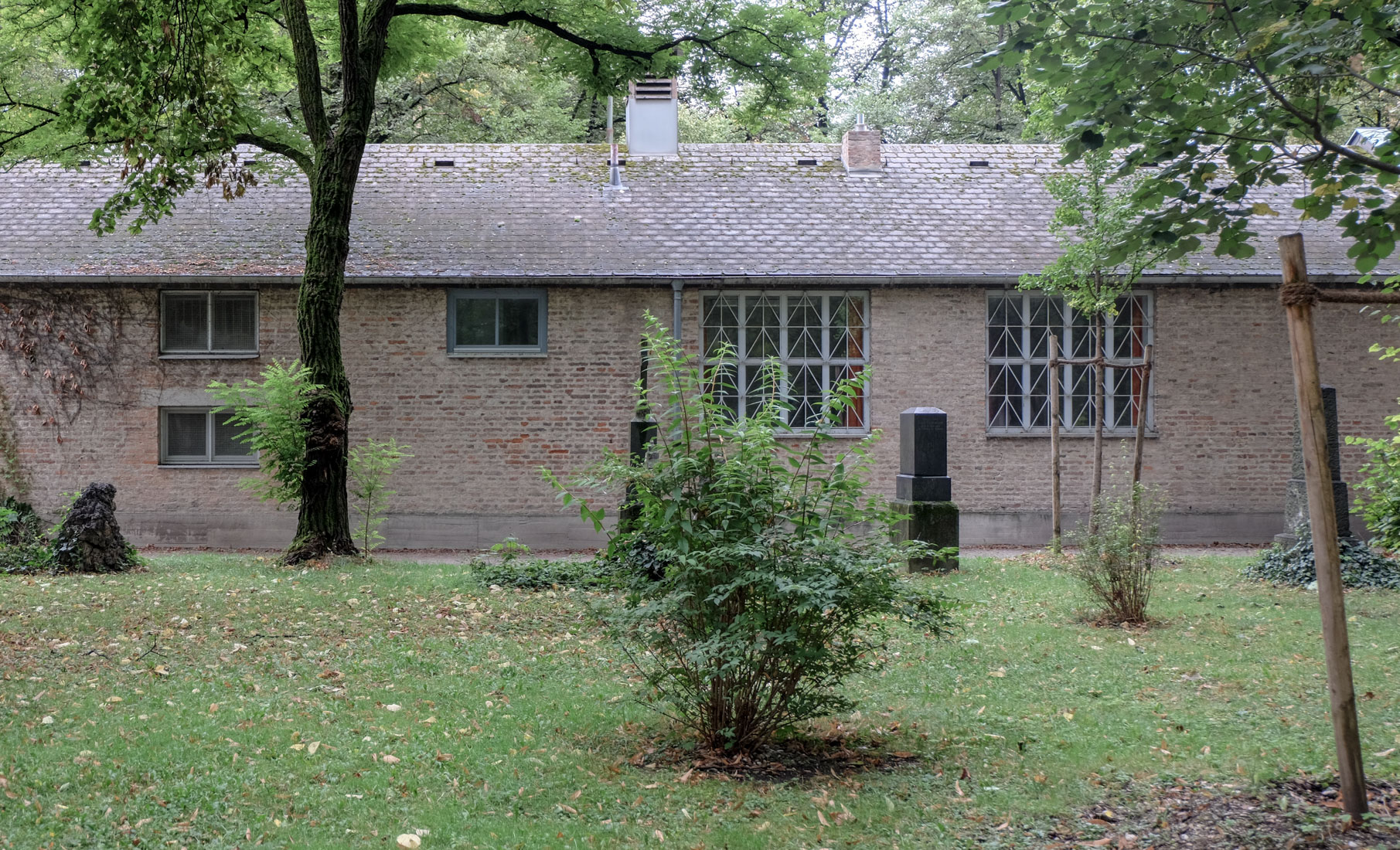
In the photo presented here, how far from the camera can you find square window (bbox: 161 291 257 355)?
1692 centimetres

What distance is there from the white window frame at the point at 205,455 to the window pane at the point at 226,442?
28mm

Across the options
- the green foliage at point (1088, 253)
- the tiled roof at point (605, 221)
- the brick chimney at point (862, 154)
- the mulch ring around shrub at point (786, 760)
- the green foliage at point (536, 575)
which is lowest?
the mulch ring around shrub at point (786, 760)

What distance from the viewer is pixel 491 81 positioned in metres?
27.9

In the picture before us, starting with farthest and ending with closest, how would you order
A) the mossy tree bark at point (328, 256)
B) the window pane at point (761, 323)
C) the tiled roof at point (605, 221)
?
the window pane at point (761, 323), the tiled roof at point (605, 221), the mossy tree bark at point (328, 256)

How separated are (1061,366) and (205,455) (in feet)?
42.5

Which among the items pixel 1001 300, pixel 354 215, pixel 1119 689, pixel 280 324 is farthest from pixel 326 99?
pixel 1119 689

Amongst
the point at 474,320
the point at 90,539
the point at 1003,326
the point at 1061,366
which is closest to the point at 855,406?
the point at 1003,326

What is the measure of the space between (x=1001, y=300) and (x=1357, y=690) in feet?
35.8

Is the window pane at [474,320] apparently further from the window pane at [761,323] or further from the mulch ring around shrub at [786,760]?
the mulch ring around shrub at [786,760]

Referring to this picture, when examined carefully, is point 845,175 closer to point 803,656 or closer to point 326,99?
point 326,99

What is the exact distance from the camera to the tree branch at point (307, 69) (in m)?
12.8

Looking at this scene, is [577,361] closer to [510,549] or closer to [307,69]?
[510,549]

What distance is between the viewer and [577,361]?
1684 centimetres

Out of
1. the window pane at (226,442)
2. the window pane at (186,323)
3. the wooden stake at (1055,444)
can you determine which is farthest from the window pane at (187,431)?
the wooden stake at (1055,444)
